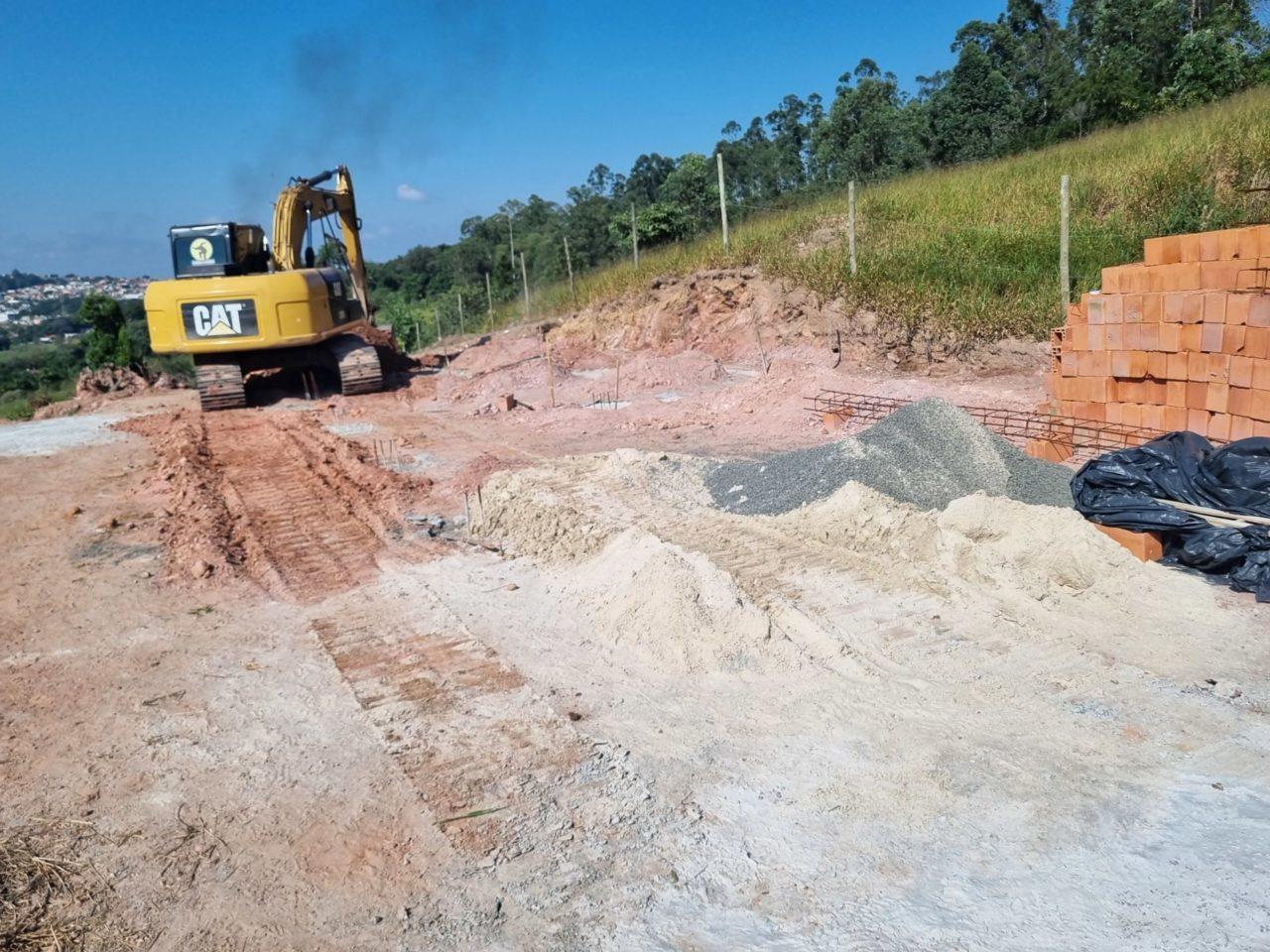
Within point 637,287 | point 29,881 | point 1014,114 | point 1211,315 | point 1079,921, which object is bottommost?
point 1079,921

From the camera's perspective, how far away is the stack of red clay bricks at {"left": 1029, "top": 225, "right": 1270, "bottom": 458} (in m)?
7.37

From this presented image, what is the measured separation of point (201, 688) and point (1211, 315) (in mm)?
8189

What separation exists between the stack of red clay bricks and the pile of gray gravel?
1200 millimetres

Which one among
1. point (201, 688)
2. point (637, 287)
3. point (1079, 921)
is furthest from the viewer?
point (637, 287)

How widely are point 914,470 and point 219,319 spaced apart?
11.5 metres

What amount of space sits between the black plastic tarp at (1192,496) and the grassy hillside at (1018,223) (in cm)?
670

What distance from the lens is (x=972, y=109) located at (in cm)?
2619

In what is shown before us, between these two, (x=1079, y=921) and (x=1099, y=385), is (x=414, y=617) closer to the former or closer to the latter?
(x=1079, y=921)

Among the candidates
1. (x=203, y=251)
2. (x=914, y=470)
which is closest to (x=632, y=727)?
(x=914, y=470)

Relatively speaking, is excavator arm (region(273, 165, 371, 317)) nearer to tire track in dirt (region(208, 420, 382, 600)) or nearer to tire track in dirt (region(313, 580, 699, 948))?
tire track in dirt (region(208, 420, 382, 600))

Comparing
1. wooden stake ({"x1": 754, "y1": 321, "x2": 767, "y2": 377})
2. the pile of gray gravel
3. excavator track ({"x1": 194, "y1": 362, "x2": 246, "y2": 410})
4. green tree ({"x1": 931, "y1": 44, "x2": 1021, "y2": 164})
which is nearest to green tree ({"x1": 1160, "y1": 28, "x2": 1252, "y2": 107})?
green tree ({"x1": 931, "y1": 44, "x2": 1021, "y2": 164})

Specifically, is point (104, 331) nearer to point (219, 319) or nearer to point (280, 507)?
point (219, 319)

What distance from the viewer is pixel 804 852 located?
344cm

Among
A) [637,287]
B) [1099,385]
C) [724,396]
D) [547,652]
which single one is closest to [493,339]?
[637,287]
